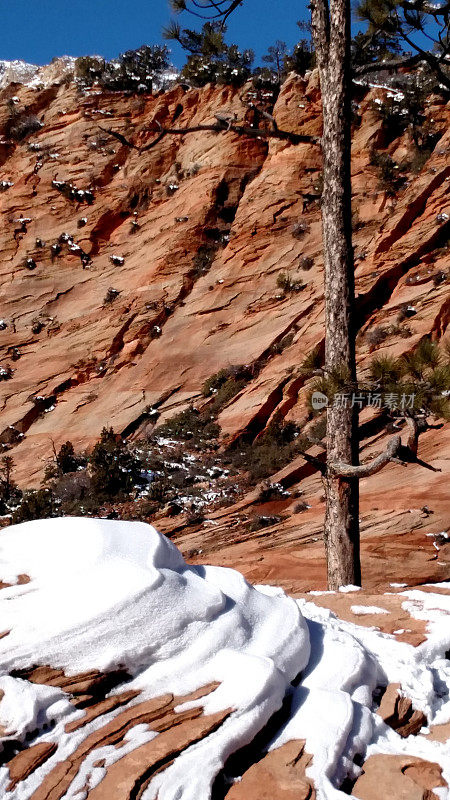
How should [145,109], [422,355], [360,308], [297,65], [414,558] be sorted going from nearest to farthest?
[422,355], [414,558], [360,308], [297,65], [145,109]

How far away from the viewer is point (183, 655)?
2.59 m

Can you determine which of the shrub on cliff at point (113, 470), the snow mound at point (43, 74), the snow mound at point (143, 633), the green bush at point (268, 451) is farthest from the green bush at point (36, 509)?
the snow mound at point (43, 74)

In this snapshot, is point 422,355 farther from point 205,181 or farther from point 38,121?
point 38,121

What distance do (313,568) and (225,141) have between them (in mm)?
17838

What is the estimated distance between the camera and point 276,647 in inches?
110

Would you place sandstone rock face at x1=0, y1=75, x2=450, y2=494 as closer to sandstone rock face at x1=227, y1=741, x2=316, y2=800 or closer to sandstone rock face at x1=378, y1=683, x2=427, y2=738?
sandstone rock face at x1=378, y1=683, x2=427, y2=738

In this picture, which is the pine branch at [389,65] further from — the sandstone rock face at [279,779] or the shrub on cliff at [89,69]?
the shrub on cliff at [89,69]

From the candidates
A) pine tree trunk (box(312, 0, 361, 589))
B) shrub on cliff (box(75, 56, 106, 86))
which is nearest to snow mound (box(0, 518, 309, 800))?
pine tree trunk (box(312, 0, 361, 589))

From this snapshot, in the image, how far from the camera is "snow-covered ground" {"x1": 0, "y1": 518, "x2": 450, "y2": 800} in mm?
2246

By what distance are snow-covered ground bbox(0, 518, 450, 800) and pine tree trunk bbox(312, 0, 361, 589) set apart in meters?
1.87

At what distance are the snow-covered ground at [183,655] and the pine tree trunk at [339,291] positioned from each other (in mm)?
1866

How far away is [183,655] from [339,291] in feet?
11.1

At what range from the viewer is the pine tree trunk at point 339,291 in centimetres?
511

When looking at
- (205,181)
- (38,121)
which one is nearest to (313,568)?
(205,181)
